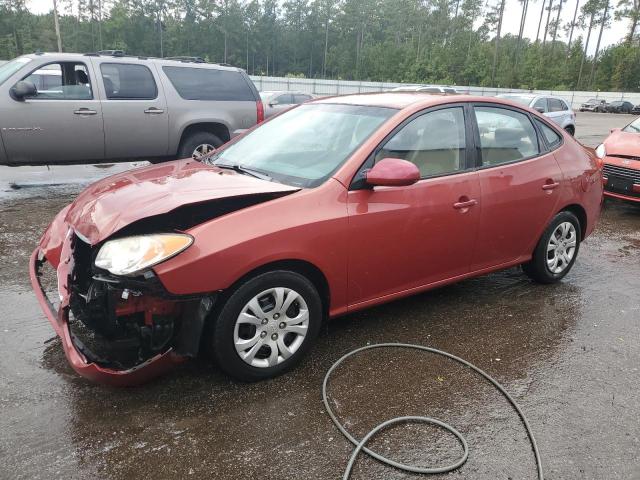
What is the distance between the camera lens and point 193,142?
8.23m

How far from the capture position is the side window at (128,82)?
7.59m

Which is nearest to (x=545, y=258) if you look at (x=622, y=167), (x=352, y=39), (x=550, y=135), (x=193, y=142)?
(x=550, y=135)

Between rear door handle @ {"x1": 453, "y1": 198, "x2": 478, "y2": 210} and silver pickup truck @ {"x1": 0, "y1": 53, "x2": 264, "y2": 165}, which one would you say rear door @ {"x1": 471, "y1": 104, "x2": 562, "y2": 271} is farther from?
silver pickup truck @ {"x1": 0, "y1": 53, "x2": 264, "y2": 165}

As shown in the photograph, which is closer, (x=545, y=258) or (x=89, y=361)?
(x=89, y=361)

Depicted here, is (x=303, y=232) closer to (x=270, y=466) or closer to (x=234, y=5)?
(x=270, y=466)

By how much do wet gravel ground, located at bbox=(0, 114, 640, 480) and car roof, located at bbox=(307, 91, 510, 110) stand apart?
5.12 feet

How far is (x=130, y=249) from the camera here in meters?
2.59

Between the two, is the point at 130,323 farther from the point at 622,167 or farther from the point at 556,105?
the point at 556,105

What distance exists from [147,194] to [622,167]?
23.1 feet

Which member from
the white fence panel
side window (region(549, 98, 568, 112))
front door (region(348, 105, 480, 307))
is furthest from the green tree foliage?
front door (region(348, 105, 480, 307))

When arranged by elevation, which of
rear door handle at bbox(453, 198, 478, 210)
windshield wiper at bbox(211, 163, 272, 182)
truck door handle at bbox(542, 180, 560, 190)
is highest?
windshield wiper at bbox(211, 163, 272, 182)

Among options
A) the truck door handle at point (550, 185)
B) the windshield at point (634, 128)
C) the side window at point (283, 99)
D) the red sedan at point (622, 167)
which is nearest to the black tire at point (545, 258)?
the truck door handle at point (550, 185)

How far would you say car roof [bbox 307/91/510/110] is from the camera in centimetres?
366

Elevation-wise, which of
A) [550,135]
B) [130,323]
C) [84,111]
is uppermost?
[550,135]
